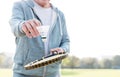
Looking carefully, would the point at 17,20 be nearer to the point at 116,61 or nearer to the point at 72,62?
the point at 72,62

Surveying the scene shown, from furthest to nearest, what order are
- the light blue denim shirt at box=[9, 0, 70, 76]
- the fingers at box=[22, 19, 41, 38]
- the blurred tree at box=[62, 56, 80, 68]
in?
1. the blurred tree at box=[62, 56, 80, 68]
2. the light blue denim shirt at box=[9, 0, 70, 76]
3. the fingers at box=[22, 19, 41, 38]

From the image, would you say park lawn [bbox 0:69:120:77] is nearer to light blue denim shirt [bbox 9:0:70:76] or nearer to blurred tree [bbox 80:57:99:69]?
blurred tree [bbox 80:57:99:69]

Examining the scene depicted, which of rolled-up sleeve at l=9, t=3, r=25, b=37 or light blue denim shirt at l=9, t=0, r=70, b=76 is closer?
rolled-up sleeve at l=9, t=3, r=25, b=37

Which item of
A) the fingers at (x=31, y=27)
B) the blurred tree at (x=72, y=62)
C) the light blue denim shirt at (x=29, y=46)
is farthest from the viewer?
the blurred tree at (x=72, y=62)

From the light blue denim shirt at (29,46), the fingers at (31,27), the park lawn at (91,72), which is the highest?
the fingers at (31,27)

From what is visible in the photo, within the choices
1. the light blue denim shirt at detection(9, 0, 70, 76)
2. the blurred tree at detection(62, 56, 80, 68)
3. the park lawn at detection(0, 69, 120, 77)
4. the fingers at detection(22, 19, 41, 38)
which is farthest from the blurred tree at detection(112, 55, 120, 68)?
the fingers at detection(22, 19, 41, 38)

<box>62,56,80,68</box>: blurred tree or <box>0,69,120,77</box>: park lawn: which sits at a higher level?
<box>62,56,80,68</box>: blurred tree

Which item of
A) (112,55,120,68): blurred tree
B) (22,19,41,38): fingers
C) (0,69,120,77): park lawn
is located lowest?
(0,69,120,77): park lawn

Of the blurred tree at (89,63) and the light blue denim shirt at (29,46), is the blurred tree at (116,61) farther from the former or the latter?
the light blue denim shirt at (29,46)

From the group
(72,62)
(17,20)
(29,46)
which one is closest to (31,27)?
(17,20)

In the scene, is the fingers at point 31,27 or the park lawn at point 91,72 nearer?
the fingers at point 31,27

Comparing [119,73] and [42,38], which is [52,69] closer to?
[42,38]

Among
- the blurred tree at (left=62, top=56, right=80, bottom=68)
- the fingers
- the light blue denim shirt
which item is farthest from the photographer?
the blurred tree at (left=62, top=56, right=80, bottom=68)

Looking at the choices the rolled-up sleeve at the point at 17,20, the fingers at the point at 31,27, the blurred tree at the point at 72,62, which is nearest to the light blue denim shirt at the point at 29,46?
the rolled-up sleeve at the point at 17,20
